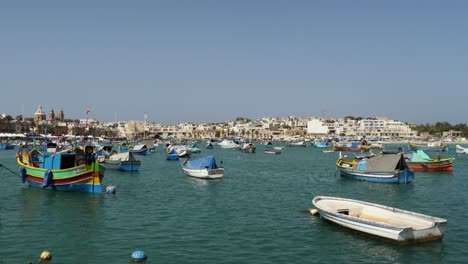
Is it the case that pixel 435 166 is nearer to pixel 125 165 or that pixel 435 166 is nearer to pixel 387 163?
pixel 387 163

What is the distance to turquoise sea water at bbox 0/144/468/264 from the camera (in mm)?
17969

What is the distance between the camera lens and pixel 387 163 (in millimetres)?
42062

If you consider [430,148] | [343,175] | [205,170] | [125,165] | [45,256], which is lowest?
[430,148]

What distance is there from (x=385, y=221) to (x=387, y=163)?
21.3 meters

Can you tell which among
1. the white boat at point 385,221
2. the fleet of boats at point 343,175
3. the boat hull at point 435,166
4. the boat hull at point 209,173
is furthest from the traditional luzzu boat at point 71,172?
the boat hull at point 435,166

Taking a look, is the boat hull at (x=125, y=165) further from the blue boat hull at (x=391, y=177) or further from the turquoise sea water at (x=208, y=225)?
the blue boat hull at (x=391, y=177)

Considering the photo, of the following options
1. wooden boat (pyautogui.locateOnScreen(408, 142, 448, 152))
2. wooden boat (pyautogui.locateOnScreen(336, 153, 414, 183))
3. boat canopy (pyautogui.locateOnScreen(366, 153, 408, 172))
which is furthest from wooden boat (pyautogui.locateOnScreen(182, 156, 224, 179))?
wooden boat (pyautogui.locateOnScreen(408, 142, 448, 152))

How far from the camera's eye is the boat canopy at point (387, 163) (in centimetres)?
4112

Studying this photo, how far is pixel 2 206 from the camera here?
2819 cm

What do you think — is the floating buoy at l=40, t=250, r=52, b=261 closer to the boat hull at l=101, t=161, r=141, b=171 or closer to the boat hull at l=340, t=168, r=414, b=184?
the boat hull at l=340, t=168, r=414, b=184

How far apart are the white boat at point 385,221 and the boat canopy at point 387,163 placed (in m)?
17.4

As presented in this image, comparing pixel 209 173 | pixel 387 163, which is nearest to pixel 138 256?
pixel 209 173

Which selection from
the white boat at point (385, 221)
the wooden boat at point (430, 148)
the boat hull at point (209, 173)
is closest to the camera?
the white boat at point (385, 221)

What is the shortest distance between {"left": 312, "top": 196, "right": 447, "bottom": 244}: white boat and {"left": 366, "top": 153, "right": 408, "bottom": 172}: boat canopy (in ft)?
56.9
